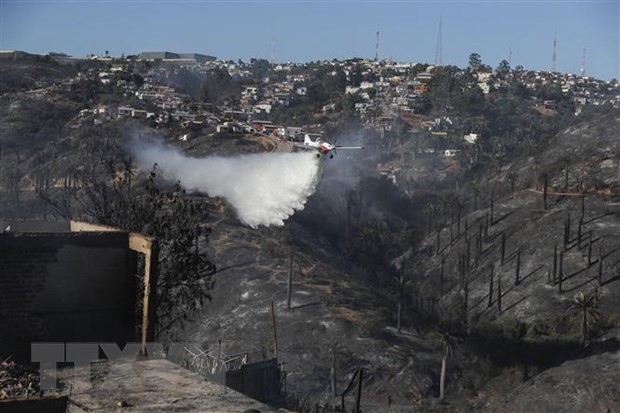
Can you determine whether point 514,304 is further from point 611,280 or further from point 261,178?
point 261,178

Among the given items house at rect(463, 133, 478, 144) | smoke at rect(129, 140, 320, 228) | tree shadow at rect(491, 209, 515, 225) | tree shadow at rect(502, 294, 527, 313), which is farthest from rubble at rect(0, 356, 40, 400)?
house at rect(463, 133, 478, 144)

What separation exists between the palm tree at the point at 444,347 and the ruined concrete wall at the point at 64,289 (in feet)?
160

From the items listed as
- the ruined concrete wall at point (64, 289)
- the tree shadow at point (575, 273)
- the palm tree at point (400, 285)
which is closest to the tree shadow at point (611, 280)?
the tree shadow at point (575, 273)

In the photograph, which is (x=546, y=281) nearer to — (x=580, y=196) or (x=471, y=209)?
(x=580, y=196)

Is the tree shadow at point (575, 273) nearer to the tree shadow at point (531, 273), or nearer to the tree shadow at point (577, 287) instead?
the tree shadow at point (577, 287)

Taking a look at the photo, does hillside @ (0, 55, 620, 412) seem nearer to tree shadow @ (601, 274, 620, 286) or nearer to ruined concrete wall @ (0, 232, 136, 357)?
tree shadow @ (601, 274, 620, 286)

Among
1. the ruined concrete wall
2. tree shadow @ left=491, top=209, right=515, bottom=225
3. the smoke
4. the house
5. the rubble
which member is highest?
the house

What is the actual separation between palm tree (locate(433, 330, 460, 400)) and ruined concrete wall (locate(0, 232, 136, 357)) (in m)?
48.8

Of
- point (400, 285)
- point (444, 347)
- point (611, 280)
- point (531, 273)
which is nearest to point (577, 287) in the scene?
point (611, 280)

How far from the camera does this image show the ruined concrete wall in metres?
23.8

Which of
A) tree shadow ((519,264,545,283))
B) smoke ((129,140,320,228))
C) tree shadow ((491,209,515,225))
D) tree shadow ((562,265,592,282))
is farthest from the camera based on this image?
tree shadow ((491,209,515,225))

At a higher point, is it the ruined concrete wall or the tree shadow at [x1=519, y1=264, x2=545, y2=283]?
the ruined concrete wall

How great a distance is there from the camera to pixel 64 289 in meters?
24.6

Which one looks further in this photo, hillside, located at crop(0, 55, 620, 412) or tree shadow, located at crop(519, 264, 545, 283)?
tree shadow, located at crop(519, 264, 545, 283)
